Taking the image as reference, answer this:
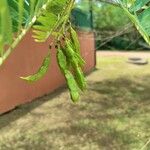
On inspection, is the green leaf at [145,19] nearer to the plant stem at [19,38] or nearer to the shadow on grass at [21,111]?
the plant stem at [19,38]

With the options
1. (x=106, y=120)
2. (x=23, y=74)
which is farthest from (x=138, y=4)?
(x=23, y=74)

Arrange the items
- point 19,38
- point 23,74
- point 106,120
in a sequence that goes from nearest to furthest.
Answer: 1. point 19,38
2. point 106,120
3. point 23,74

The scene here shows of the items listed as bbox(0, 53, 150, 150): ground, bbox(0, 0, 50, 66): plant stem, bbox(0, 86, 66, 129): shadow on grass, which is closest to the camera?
bbox(0, 0, 50, 66): plant stem

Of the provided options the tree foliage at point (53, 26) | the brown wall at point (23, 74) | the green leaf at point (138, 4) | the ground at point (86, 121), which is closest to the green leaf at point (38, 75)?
the tree foliage at point (53, 26)

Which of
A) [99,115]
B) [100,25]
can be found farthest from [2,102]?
[100,25]

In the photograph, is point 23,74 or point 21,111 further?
point 23,74

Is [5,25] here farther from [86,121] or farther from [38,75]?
[86,121]

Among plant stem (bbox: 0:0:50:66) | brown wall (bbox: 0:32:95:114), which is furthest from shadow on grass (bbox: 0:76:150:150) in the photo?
plant stem (bbox: 0:0:50:66)

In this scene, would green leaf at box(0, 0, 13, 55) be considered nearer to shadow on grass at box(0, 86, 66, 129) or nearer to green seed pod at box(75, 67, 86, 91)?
green seed pod at box(75, 67, 86, 91)
